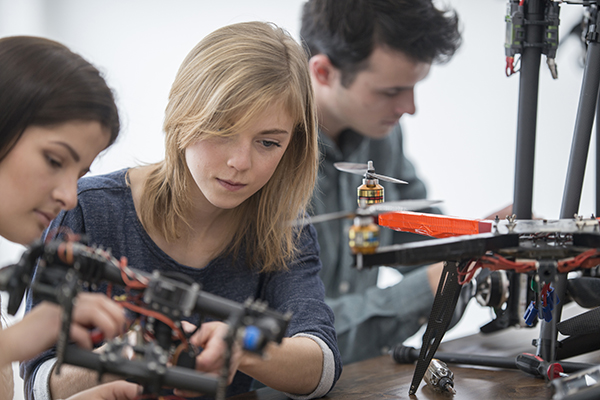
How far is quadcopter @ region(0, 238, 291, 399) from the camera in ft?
1.93

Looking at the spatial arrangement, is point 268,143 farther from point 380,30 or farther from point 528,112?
point 380,30

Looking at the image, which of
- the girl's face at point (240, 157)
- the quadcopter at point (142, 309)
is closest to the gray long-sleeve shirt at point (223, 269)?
the girl's face at point (240, 157)

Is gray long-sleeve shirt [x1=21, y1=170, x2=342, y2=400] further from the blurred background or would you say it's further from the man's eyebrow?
the blurred background

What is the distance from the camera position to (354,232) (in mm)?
708

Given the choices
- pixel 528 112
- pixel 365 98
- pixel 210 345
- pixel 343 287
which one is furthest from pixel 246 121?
pixel 343 287

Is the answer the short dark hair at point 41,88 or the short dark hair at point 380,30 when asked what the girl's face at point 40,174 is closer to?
the short dark hair at point 41,88

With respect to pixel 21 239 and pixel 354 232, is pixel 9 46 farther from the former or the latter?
pixel 354 232

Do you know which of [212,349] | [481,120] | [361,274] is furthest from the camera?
[481,120]

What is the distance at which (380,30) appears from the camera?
1.75 metres

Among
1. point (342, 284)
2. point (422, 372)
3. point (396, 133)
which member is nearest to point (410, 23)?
point (396, 133)

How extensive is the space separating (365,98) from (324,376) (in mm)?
1058

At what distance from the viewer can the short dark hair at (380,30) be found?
1723 mm

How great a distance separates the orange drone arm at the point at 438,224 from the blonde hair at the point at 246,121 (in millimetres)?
230

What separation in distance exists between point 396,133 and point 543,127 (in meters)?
1.25
